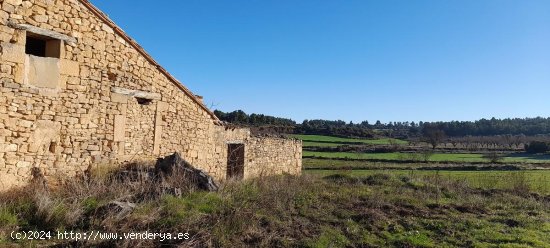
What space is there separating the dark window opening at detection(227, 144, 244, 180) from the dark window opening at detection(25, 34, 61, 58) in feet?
23.1

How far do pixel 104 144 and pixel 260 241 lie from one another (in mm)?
→ 4995

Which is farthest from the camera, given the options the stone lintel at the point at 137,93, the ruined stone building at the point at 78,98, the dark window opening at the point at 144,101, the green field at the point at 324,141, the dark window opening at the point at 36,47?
the green field at the point at 324,141

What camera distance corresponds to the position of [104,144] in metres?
9.36

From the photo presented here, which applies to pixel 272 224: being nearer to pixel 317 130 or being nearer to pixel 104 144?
pixel 104 144

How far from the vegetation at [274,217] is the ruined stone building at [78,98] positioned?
79cm

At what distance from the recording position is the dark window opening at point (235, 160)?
14.3 metres

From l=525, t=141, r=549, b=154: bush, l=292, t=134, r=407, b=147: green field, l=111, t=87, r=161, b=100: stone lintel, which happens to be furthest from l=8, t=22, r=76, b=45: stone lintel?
l=525, t=141, r=549, b=154: bush

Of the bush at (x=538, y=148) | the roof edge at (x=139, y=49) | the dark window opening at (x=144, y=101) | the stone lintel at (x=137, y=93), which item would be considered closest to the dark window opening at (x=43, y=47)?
the roof edge at (x=139, y=49)

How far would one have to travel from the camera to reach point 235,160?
14406mm

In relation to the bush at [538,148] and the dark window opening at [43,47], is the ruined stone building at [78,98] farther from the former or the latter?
the bush at [538,148]

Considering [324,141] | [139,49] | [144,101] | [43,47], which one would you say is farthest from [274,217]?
[324,141]

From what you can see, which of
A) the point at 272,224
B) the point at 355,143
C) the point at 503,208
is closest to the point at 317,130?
the point at 355,143

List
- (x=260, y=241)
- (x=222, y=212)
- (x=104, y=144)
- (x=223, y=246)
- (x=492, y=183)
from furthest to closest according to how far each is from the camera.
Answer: (x=492, y=183), (x=104, y=144), (x=222, y=212), (x=260, y=241), (x=223, y=246)

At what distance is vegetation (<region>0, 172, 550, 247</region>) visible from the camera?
241 inches
